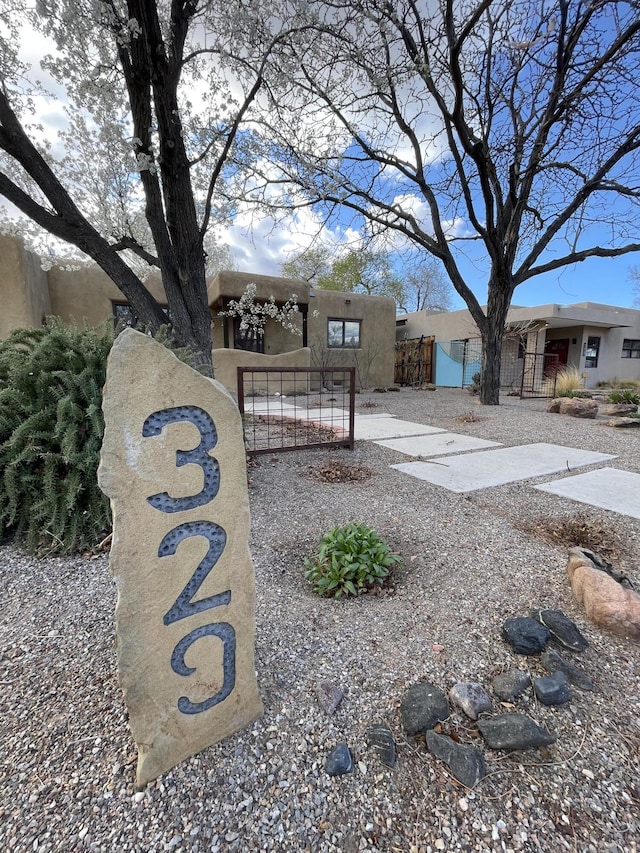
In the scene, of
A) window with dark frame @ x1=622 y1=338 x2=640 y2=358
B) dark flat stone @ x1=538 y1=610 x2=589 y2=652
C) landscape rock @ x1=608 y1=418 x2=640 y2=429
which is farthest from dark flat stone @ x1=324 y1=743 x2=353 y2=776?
window with dark frame @ x1=622 y1=338 x2=640 y2=358

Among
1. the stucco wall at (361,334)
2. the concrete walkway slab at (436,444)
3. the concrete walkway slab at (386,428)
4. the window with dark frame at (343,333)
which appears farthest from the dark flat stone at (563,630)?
the window with dark frame at (343,333)

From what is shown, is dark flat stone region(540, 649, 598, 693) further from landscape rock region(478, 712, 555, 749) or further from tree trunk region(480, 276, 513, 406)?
tree trunk region(480, 276, 513, 406)

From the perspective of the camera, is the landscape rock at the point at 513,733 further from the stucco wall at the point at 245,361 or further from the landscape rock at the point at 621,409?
the stucco wall at the point at 245,361

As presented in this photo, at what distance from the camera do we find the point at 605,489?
10.5 ft

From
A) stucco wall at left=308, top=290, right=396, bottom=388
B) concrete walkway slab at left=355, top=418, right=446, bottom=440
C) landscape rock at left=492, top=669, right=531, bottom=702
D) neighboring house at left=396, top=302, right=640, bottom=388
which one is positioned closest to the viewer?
landscape rock at left=492, top=669, right=531, bottom=702

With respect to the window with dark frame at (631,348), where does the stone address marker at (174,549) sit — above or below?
below

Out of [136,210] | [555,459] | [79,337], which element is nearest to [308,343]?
[136,210]

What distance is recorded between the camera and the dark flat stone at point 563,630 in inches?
56.5

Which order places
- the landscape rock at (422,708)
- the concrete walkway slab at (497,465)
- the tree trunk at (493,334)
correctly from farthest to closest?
the tree trunk at (493,334) → the concrete walkway slab at (497,465) → the landscape rock at (422,708)

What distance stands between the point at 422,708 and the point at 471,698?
0.56 ft

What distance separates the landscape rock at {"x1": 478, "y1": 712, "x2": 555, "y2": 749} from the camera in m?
1.08

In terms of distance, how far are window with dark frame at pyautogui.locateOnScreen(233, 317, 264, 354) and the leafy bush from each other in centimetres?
930

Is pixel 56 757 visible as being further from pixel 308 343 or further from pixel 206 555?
pixel 308 343

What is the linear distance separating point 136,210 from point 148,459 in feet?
27.0
